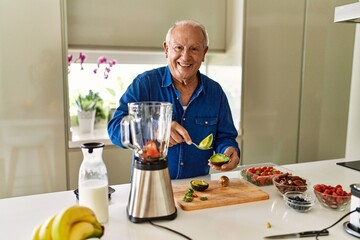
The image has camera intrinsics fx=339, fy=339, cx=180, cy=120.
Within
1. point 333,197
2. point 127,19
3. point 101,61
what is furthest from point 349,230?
point 101,61

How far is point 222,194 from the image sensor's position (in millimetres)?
1292

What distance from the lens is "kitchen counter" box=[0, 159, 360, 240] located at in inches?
39.8

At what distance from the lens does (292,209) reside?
1196 millimetres

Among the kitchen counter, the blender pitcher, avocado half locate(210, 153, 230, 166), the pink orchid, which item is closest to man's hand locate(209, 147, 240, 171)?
avocado half locate(210, 153, 230, 166)

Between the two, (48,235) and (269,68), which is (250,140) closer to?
(269,68)

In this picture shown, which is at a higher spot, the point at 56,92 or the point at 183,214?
the point at 56,92

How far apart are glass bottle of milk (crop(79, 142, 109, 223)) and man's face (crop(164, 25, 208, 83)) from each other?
71 cm

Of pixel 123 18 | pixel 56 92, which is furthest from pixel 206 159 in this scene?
pixel 123 18

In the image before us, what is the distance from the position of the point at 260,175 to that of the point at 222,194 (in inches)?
9.4

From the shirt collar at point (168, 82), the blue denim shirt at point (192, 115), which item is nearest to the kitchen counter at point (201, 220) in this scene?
the blue denim shirt at point (192, 115)

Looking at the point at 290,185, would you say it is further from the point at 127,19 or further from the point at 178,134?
the point at 127,19

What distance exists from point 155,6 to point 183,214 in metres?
1.72

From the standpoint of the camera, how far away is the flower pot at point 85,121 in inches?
96.0

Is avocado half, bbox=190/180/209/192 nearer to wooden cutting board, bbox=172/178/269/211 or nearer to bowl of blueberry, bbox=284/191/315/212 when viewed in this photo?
wooden cutting board, bbox=172/178/269/211
